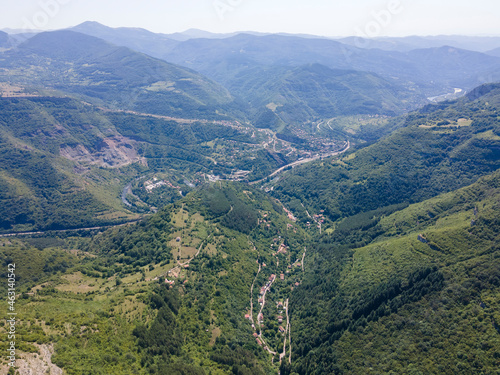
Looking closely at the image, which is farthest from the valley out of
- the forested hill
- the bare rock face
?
the forested hill

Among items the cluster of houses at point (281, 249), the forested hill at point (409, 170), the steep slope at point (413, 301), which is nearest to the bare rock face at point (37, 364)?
the steep slope at point (413, 301)

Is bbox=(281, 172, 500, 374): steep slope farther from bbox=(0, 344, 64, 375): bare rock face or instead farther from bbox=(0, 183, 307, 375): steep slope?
bbox=(0, 344, 64, 375): bare rock face

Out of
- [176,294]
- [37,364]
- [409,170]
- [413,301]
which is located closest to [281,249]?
[176,294]

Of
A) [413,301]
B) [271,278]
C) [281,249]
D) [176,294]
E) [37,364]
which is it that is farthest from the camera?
[281,249]

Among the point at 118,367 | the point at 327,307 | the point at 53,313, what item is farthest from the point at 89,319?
the point at 327,307

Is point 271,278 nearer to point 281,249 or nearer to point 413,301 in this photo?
point 281,249

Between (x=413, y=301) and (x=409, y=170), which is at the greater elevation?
(x=409, y=170)

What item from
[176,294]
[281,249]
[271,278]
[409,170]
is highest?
[409,170]

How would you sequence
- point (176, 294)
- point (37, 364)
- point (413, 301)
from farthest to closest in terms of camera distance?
point (176, 294), point (413, 301), point (37, 364)

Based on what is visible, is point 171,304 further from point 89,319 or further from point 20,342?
point 20,342
